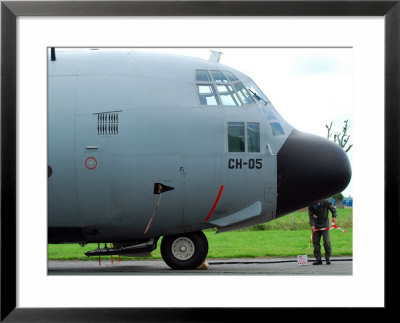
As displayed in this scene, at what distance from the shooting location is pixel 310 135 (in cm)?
1036

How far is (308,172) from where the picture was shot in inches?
393

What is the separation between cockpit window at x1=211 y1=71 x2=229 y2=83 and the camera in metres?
10.2

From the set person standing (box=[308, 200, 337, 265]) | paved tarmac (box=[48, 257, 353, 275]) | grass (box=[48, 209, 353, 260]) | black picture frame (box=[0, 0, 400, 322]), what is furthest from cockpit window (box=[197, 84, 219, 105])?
black picture frame (box=[0, 0, 400, 322])

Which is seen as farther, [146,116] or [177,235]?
[177,235]

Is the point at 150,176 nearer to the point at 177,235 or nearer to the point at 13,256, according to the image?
the point at 177,235

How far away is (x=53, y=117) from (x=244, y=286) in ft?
13.8

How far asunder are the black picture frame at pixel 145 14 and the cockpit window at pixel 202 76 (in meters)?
3.56

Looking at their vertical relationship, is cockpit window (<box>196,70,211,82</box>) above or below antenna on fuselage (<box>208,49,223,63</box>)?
below

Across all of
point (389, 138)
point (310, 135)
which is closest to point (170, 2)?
point (389, 138)

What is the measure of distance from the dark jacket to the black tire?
2.35 metres

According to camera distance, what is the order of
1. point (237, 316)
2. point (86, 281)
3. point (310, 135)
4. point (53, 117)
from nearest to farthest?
point (237, 316), point (86, 281), point (53, 117), point (310, 135)

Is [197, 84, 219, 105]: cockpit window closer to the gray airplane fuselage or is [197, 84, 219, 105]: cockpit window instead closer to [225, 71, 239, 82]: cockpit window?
the gray airplane fuselage

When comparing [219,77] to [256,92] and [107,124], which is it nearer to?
[256,92]

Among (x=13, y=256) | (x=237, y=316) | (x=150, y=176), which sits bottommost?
(x=237, y=316)
